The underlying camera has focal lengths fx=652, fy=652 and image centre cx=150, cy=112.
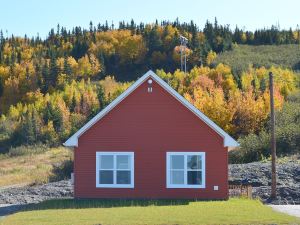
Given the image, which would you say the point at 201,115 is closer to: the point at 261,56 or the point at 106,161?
the point at 106,161

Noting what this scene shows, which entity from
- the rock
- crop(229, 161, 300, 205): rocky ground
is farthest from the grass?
crop(229, 161, 300, 205): rocky ground

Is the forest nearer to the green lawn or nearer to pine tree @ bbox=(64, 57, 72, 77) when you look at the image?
pine tree @ bbox=(64, 57, 72, 77)

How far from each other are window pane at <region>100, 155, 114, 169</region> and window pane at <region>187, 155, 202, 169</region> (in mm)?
3667

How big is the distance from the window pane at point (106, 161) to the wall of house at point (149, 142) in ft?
1.15

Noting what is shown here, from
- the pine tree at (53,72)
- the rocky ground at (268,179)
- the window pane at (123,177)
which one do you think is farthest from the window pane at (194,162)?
the pine tree at (53,72)

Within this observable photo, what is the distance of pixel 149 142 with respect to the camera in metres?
31.0

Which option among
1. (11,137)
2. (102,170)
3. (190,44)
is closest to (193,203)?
(102,170)

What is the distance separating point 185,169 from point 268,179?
39.0ft

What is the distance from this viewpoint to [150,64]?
166 meters

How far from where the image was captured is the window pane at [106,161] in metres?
31.1

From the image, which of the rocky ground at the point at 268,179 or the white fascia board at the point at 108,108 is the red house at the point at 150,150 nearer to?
the white fascia board at the point at 108,108

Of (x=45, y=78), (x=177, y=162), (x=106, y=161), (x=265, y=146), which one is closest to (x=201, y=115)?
(x=177, y=162)

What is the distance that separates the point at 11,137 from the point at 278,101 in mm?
52855

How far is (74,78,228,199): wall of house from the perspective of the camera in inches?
1203
